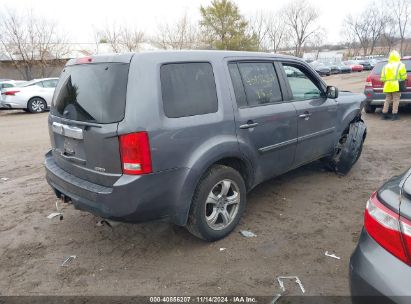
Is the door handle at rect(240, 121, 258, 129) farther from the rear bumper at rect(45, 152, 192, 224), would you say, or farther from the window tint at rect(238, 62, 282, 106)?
the rear bumper at rect(45, 152, 192, 224)

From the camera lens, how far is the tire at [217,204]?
3.12m

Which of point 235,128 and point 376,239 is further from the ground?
point 235,128

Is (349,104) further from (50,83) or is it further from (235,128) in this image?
(50,83)

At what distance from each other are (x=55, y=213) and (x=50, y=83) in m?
12.3

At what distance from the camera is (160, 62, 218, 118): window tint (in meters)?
2.86

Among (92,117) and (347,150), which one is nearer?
(92,117)

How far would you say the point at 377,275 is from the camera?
1673 millimetres

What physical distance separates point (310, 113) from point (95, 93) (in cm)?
264

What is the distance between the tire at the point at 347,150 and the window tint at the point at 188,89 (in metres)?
2.71

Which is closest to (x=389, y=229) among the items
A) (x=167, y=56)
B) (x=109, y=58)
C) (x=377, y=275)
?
(x=377, y=275)

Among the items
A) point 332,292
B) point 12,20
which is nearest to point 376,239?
point 332,292

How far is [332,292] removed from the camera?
264cm

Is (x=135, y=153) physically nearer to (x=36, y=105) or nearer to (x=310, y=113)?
(x=310, y=113)

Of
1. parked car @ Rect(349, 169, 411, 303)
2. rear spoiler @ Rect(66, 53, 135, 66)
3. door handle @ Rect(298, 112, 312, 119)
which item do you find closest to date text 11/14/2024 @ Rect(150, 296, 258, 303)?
parked car @ Rect(349, 169, 411, 303)
